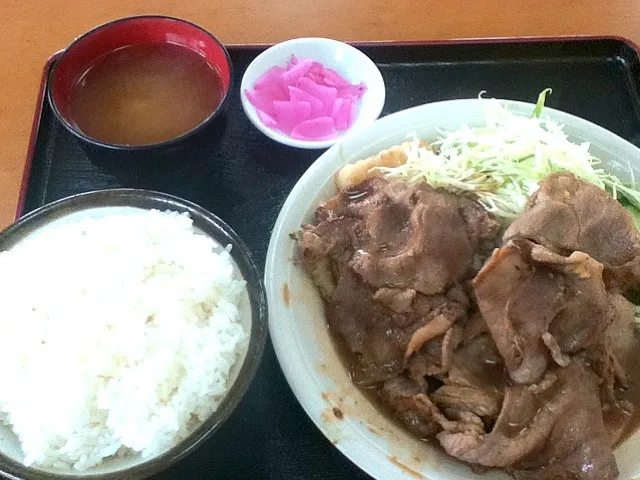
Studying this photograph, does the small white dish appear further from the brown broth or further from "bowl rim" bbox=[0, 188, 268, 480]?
"bowl rim" bbox=[0, 188, 268, 480]

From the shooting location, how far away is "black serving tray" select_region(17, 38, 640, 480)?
1.89 meters

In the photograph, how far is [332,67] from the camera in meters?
2.67

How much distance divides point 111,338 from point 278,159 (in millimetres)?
1125

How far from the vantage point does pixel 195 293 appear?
172 centimetres

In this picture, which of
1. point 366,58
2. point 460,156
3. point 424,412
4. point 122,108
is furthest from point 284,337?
point 366,58

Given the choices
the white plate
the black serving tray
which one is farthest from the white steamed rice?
the black serving tray

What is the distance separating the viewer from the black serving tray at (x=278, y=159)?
189cm

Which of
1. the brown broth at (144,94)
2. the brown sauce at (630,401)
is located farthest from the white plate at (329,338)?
the brown broth at (144,94)

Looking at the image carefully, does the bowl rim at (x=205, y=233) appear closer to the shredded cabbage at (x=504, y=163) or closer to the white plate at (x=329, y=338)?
the white plate at (x=329, y=338)

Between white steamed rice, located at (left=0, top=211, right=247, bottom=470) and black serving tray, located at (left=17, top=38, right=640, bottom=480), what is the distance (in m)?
0.34

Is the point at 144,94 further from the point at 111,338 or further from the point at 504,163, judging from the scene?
the point at 504,163

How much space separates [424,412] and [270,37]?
194 cm

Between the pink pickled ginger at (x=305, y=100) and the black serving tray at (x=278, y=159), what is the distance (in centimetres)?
10

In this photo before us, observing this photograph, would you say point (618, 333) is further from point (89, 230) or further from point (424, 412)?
point (89, 230)
